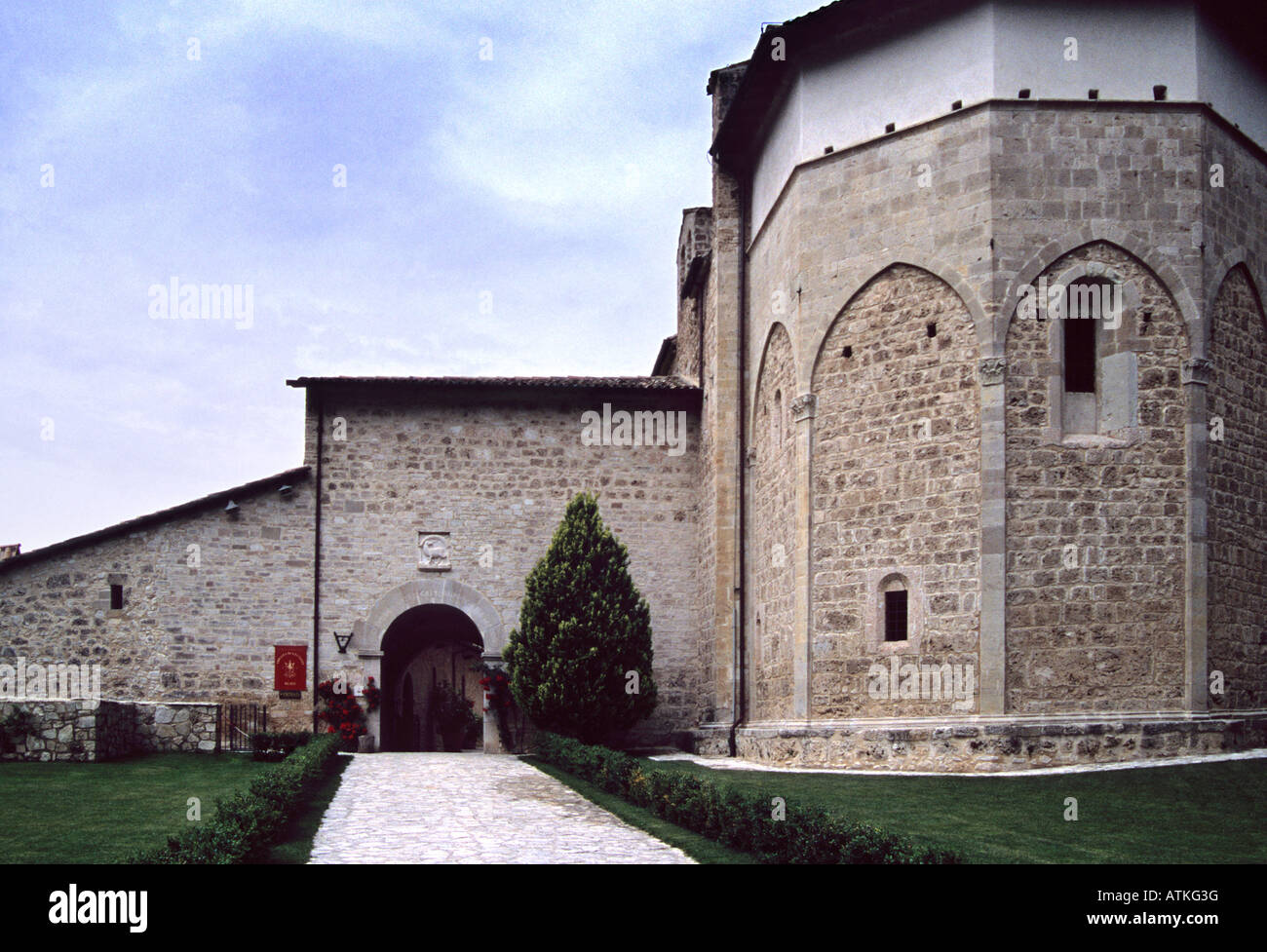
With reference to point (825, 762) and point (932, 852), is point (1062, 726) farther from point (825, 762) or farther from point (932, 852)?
point (932, 852)

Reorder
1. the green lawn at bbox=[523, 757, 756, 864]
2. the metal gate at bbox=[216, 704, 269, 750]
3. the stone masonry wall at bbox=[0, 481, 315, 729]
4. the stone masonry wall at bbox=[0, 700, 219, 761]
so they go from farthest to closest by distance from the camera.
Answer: the stone masonry wall at bbox=[0, 481, 315, 729] → the metal gate at bbox=[216, 704, 269, 750] → the stone masonry wall at bbox=[0, 700, 219, 761] → the green lawn at bbox=[523, 757, 756, 864]

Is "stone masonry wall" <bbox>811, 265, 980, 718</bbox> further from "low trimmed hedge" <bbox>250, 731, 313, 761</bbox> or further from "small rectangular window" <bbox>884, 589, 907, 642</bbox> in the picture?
"low trimmed hedge" <bbox>250, 731, 313, 761</bbox>

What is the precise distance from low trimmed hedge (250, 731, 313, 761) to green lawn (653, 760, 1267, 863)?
793 centimetres

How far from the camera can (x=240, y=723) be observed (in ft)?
75.6

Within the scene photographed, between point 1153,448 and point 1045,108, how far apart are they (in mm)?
4621

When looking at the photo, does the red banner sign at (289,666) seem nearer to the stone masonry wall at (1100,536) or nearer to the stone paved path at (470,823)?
the stone paved path at (470,823)

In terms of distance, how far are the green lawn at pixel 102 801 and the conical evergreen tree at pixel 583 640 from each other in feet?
14.9

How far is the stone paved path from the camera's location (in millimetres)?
10695

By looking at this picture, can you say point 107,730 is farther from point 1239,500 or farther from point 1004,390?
point 1239,500

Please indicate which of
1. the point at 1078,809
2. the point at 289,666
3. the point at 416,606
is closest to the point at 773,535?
the point at 416,606

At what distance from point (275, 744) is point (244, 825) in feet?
36.9

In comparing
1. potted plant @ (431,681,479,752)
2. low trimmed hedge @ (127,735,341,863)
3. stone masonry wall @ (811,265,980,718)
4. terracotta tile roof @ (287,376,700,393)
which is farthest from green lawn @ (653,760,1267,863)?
potted plant @ (431,681,479,752)
